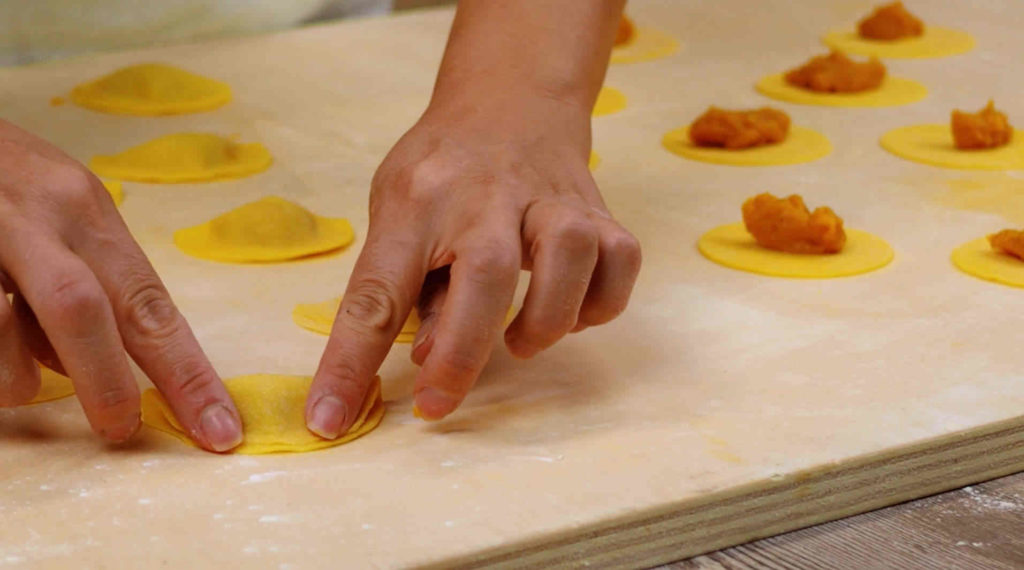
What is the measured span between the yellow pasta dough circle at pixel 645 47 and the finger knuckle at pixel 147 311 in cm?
124

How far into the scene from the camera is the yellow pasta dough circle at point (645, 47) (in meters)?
2.06

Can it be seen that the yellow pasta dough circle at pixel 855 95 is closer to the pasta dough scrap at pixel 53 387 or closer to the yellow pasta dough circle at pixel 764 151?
the yellow pasta dough circle at pixel 764 151

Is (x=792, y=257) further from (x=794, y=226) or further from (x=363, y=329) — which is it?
(x=363, y=329)

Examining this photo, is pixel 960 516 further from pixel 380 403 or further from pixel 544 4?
pixel 544 4

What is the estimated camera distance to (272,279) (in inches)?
49.4

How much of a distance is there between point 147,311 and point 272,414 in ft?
0.40

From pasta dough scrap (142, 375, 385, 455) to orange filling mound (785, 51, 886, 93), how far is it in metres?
1.08

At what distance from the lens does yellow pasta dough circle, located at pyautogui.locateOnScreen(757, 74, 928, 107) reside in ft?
5.98

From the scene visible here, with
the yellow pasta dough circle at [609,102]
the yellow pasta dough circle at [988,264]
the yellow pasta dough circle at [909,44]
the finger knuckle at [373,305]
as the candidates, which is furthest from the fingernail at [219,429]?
the yellow pasta dough circle at [909,44]

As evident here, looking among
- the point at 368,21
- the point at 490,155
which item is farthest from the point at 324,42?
the point at 490,155

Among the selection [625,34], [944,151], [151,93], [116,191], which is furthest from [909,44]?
[116,191]

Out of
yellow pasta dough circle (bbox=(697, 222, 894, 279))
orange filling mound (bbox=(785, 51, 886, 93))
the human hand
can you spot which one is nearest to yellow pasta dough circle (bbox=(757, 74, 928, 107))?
orange filling mound (bbox=(785, 51, 886, 93))

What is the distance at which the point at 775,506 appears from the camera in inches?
35.3

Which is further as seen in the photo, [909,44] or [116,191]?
[909,44]
